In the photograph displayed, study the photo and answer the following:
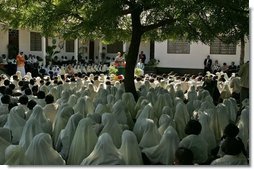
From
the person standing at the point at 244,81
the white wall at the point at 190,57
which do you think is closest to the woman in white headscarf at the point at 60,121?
the person standing at the point at 244,81

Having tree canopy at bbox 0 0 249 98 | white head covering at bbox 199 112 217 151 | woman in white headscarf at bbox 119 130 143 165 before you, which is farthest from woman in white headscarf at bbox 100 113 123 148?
tree canopy at bbox 0 0 249 98

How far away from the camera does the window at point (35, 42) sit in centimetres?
2259

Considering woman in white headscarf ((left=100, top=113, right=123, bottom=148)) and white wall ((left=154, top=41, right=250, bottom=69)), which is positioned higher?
A: white wall ((left=154, top=41, right=250, bottom=69))

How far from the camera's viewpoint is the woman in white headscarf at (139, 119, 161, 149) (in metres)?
5.43

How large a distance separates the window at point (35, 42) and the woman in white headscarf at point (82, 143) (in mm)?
18108

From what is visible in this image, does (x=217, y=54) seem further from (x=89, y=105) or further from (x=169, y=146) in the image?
(x=169, y=146)

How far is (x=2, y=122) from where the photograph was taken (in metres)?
6.71

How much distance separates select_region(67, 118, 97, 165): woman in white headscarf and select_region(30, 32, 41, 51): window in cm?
1811

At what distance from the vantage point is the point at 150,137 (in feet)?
18.0

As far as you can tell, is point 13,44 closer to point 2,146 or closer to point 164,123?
point 164,123

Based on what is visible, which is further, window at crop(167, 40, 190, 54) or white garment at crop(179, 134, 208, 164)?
window at crop(167, 40, 190, 54)

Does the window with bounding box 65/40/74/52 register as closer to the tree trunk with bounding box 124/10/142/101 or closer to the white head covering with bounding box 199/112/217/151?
the tree trunk with bounding box 124/10/142/101

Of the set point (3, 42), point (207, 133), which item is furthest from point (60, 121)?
point (3, 42)

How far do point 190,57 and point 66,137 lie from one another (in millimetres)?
19344
